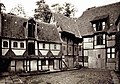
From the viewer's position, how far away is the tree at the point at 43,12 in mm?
50031

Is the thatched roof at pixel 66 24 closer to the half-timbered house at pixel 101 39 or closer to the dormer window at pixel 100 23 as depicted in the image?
the half-timbered house at pixel 101 39

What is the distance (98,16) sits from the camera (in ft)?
114

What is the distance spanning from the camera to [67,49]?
33.3m

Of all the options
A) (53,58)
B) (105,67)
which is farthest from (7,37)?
(105,67)

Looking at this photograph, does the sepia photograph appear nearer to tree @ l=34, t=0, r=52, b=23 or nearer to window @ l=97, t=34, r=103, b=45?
window @ l=97, t=34, r=103, b=45

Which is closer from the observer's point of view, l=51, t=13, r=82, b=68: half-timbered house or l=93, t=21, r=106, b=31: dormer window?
l=93, t=21, r=106, b=31: dormer window

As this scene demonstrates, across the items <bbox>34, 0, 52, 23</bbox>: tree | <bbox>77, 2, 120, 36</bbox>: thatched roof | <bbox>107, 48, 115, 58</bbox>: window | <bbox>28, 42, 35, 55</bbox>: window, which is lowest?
<bbox>107, 48, 115, 58</bbox>: window

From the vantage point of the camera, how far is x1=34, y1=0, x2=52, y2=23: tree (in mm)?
50031

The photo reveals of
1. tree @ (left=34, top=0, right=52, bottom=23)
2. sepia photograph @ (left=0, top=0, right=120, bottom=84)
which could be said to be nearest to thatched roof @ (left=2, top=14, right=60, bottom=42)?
sepia photograph @ (left=0, top=0, right=120, bottom=84)

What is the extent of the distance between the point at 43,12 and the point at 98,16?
20744 millimetres

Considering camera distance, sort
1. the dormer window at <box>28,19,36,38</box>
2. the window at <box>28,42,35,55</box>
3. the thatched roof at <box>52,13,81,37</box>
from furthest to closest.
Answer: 1. the thatched roof at <box>52,13,81,37</box>
2. the dormer window at <box>28,19,36,38</box>
3. the window at <box>28,42,35,55</box>

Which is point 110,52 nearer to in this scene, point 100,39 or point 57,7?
point 100,39

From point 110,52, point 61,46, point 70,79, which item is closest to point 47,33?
point 61,46

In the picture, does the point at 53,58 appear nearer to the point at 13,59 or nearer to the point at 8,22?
the point at 13,59
